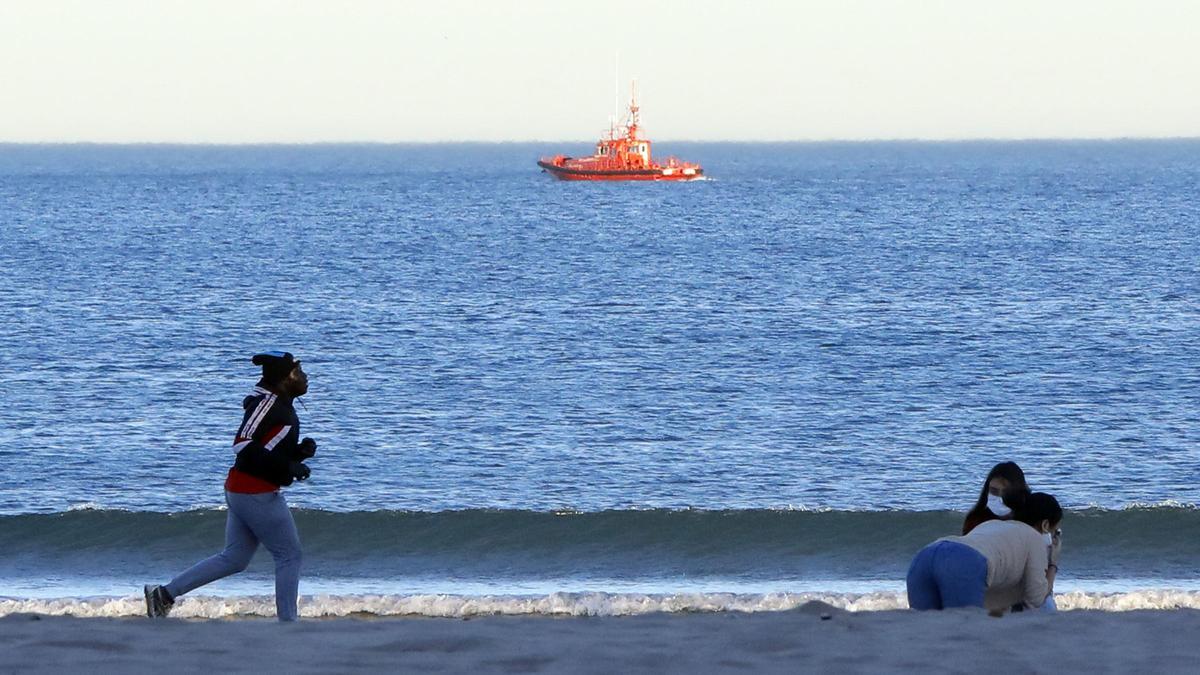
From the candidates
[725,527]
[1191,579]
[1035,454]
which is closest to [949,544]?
[1191,579]

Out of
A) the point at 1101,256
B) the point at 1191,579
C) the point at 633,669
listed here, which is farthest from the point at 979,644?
the point at 1101,256

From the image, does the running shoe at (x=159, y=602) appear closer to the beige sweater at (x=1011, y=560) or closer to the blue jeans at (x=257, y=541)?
the blue jeans at (x=257, y=541)

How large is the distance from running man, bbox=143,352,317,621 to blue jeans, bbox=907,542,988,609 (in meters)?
2.92

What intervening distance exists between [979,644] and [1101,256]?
184ft

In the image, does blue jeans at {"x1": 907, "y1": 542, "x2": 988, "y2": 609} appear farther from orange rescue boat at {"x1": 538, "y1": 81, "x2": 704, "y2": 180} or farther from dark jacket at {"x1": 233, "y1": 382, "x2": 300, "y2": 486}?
orange rescue boat at {"x1": 538, "y1": 81, "x2": 704, "y2": 180}

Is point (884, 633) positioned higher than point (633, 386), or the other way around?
point (884, 633)

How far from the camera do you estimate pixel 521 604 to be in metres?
11.3

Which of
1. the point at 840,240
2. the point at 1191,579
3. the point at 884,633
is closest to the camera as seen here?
the point at 884,633

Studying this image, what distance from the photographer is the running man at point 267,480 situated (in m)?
7.72

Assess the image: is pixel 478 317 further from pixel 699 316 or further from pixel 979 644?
pixel 979 644

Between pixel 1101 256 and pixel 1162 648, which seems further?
pixel 1101 256

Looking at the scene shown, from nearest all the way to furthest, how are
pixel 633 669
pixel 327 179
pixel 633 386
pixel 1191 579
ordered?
pixel 633 669, pixel 1191 579, pixel 633 386, pixel 327 179

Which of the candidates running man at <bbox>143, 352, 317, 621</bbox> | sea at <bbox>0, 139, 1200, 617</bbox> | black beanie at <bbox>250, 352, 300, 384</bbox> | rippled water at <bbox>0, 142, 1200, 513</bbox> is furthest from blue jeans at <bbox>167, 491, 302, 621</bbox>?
rippled water at <bbox>0, 142, 1200, 513</bbox>

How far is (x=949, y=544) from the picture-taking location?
6.73 metres
